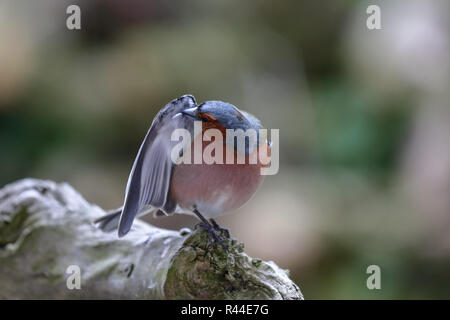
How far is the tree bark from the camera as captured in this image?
53.9 inches

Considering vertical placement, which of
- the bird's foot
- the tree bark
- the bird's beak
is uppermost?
the bird's beak

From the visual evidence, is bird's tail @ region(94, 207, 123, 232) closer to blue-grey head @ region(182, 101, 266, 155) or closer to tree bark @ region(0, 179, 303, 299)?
tree bark @ region(0, 179, 303, 299)

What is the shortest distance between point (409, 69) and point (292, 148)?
98cm

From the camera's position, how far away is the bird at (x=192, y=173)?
1408 millimetres

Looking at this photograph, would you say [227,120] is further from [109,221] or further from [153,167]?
[109,221]

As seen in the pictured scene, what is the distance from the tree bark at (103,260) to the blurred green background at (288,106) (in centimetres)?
163

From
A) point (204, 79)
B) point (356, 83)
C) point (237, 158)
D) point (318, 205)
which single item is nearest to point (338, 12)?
point (356, 83)

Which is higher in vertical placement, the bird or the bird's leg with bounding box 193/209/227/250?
the bird

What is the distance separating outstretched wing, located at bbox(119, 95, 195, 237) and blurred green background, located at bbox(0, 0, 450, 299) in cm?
194

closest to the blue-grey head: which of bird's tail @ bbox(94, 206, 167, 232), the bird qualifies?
the bird

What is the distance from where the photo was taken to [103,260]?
5.74ft

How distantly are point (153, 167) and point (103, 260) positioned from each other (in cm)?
43

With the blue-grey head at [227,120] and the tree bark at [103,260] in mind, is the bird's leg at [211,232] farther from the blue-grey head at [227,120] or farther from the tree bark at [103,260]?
the blue-grey head at [227,120]

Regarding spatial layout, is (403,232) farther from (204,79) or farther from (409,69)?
(204,79)
